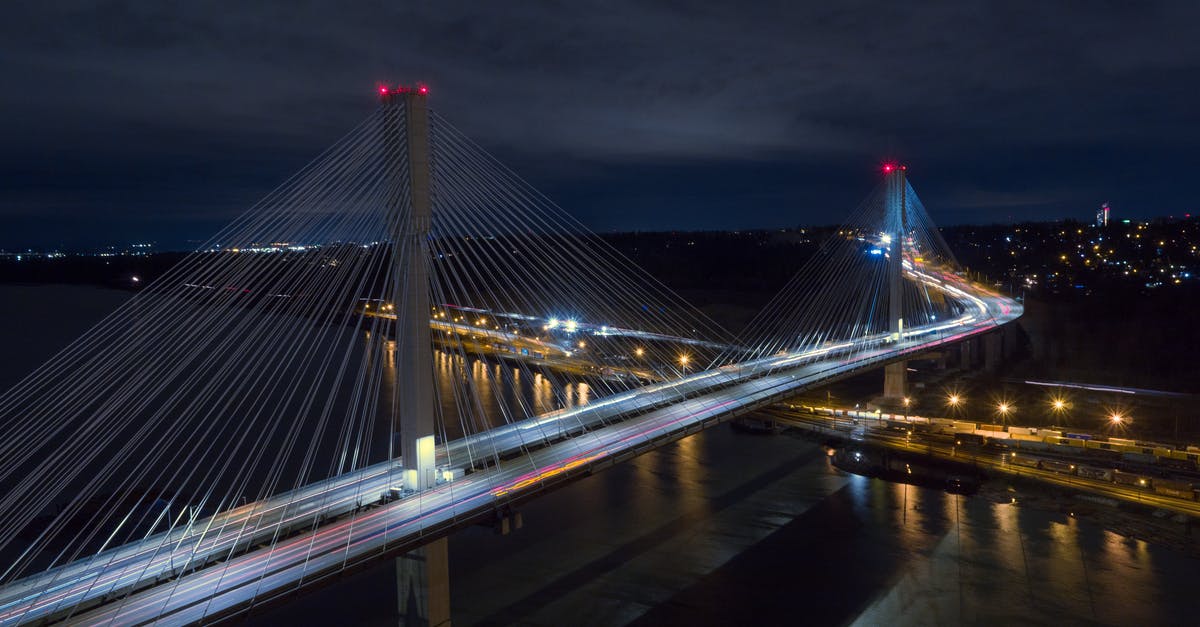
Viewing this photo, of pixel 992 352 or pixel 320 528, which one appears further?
pixel 992 352

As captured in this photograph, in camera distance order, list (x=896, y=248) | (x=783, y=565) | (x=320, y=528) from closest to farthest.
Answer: (x=320, y=528), (x=783, y=565), (x=896, y=248)

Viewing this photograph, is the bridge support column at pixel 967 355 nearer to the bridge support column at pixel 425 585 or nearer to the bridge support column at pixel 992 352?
the bridge support column at pixel 992 352

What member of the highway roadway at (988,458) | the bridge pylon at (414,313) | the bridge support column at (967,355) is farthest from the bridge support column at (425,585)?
the bridge support column at (967,355)

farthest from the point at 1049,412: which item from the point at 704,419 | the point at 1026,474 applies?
the point at 704,419

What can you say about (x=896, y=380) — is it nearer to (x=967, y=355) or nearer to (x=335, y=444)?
(x=967, y=355)

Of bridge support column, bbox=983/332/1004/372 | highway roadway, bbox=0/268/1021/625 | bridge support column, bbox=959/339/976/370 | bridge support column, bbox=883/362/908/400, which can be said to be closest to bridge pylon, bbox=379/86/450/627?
highway roadway, bbox=0/268/1021/625

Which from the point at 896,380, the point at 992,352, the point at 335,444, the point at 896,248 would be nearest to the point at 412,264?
the point at 335,444
